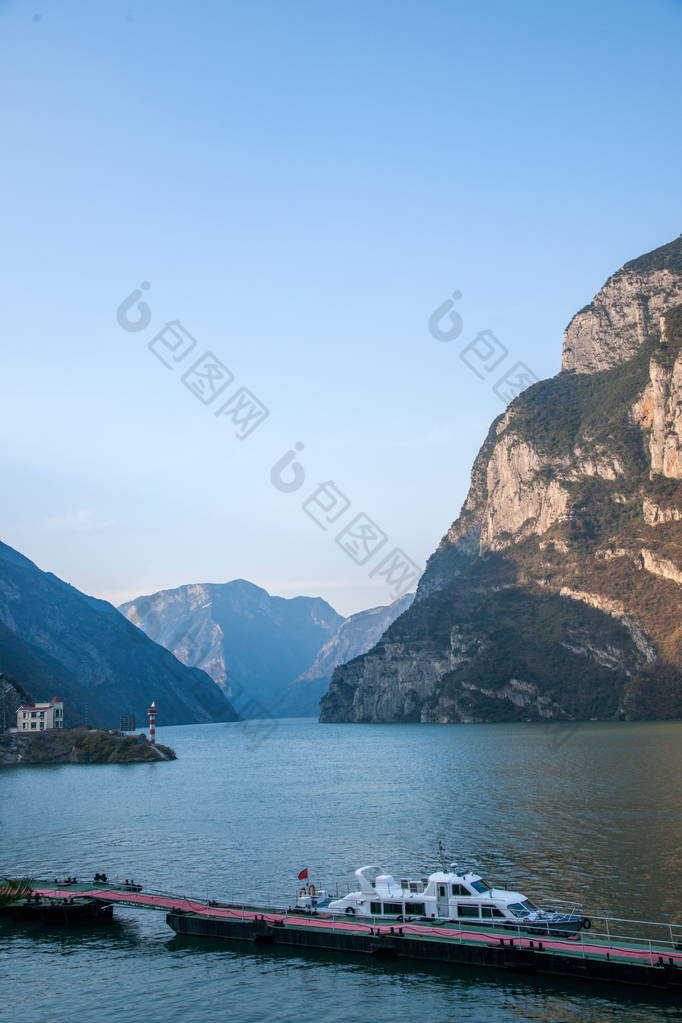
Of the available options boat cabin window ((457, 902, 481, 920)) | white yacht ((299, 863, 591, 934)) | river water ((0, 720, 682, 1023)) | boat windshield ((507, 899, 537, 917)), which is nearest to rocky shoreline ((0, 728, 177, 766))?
river water ((0, 720, 682, 1023))

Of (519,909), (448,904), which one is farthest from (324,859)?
(519,909)

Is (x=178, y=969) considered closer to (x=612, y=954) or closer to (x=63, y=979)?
(x=63, y=979)

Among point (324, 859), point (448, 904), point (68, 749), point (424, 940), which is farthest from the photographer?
point (68, 749)

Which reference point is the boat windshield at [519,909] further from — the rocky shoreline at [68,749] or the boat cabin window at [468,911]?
the rocky shoreline at [68,749]

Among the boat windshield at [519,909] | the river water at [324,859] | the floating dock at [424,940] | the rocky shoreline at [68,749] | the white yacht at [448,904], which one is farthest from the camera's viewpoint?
the rocky shoreline at [68,749]

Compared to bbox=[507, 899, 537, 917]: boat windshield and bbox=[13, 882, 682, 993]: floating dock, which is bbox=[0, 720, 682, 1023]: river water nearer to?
Result: bbox=[13, 882, 682, 993]: floating dock

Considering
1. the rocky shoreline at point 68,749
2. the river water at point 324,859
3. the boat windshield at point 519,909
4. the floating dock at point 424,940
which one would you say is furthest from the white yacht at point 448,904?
the rocky shoreline at point 68,749

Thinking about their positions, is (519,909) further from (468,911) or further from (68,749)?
(68,749)
